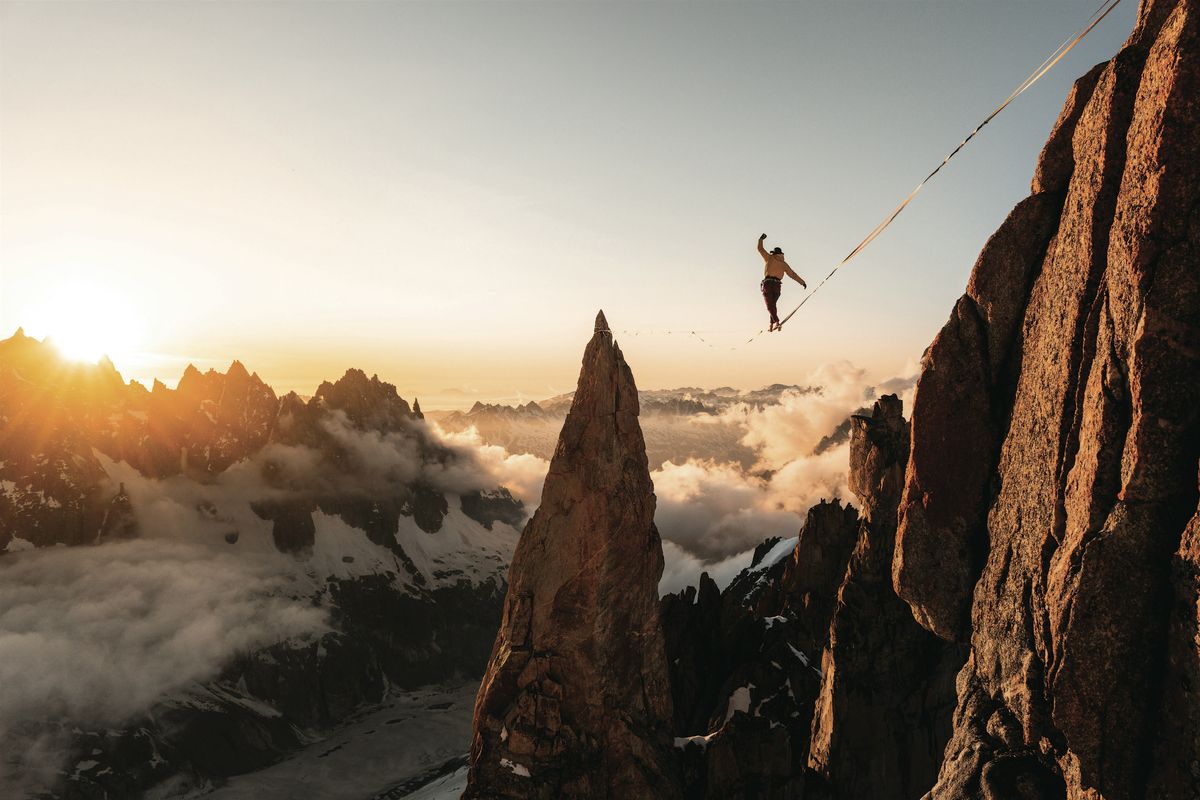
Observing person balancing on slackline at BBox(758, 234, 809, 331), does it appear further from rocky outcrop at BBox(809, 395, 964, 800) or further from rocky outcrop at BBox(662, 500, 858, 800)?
rocky outcrop at BBox(662, 500, 858, 800)

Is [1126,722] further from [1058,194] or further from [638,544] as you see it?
[638,544]

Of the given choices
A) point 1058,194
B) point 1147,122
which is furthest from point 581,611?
point 1147,122

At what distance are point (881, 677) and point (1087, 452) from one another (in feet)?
157

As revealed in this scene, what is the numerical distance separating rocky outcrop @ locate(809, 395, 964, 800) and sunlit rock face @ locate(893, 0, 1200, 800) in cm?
3615

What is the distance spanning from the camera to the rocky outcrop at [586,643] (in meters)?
60.0

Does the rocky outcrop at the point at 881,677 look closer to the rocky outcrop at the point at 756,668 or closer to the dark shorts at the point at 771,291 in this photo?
the rocky outcrop at the point at 756,668

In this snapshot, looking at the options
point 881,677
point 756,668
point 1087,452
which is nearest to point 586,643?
point 881,677

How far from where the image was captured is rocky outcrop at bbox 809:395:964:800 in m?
58.5

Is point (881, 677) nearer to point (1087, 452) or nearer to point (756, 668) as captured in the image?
point (756, 668)

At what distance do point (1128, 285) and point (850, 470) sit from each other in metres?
45.4

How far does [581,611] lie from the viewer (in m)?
60.5

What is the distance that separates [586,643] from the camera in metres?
60.2

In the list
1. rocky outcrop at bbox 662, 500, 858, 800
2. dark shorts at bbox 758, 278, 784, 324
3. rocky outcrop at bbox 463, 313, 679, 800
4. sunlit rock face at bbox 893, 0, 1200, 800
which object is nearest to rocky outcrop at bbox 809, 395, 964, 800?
rocky outcrop at bbox 662, 500, 858, 800

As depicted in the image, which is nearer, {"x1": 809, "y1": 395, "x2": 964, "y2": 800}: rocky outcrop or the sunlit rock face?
the sunlit rock face
